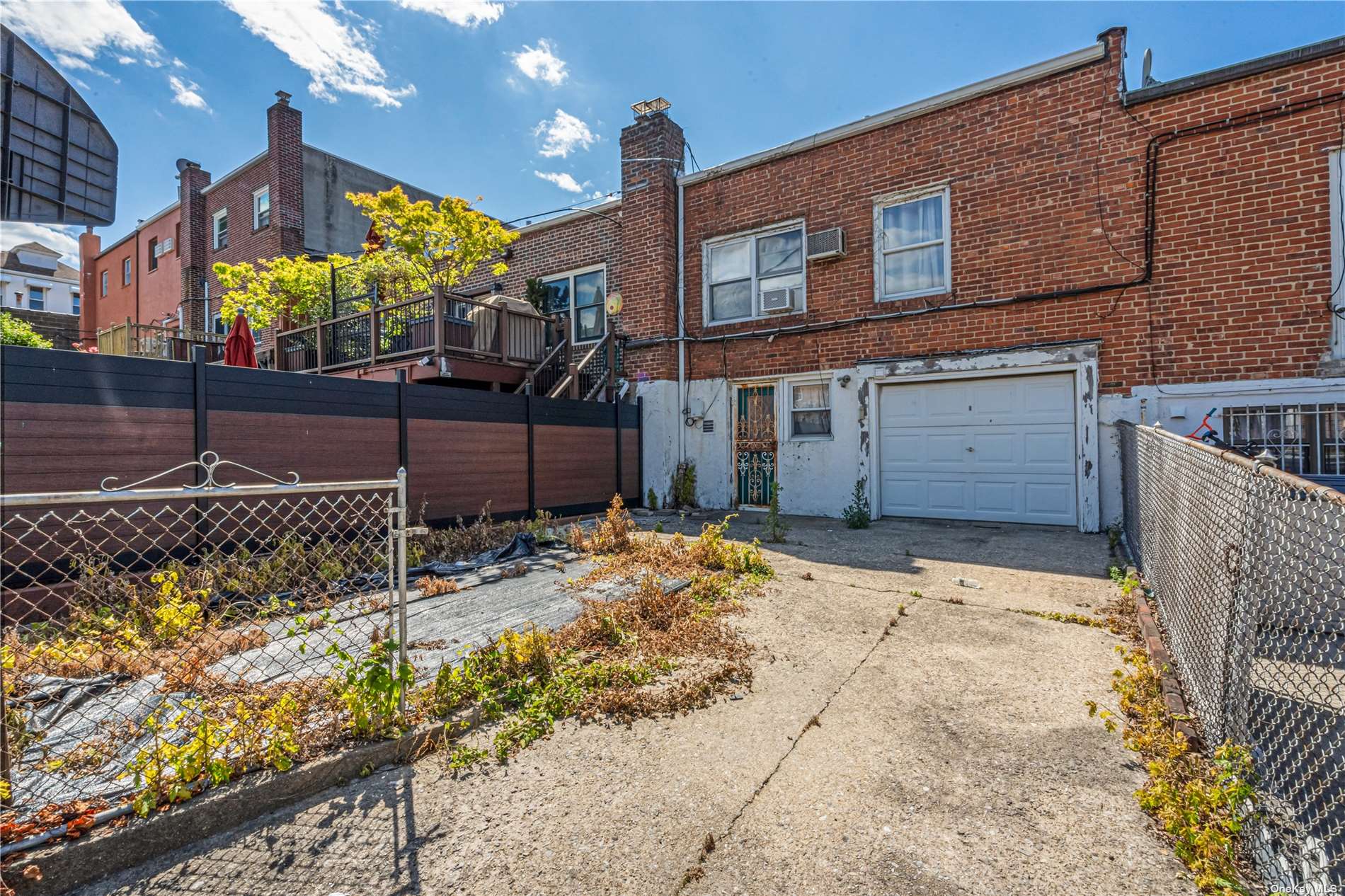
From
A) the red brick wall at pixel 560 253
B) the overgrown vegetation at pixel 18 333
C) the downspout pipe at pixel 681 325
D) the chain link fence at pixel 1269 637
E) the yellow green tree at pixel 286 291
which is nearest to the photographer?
the chain link fence at pixel 1269 637

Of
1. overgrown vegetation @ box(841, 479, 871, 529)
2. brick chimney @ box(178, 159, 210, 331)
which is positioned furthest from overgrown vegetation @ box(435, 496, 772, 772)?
brick chimney @ box(178, 159, 210, 331)

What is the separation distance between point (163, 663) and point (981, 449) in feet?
30.4

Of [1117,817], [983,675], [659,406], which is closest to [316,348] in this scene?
[659,406]

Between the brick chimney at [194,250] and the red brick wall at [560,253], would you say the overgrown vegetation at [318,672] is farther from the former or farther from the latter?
the brick chimney at [194,250]

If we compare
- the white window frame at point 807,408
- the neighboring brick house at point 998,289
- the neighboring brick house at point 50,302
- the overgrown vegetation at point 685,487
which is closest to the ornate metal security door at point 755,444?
the neighboring brick house at point 998,289

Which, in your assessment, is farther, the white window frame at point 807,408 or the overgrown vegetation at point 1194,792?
the white window frame at point 807,408

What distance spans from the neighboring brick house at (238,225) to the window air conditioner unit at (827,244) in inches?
626

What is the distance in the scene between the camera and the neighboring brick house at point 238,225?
1842cm

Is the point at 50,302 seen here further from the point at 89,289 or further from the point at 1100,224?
the point at 1100,224

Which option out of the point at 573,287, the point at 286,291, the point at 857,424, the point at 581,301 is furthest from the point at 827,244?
the point at 286,291

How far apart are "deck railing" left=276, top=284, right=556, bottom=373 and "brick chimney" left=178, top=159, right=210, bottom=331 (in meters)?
13.1

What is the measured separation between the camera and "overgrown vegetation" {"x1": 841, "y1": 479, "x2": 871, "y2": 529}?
9.05 meters

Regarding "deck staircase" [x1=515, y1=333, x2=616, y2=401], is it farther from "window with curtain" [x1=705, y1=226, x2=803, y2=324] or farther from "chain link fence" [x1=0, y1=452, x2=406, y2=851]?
"chain link fence" [x1=0, y1=452, x2=406, y2=851]

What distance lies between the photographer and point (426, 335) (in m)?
9.90
